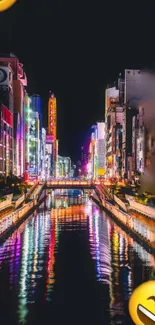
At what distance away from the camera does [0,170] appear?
93250 mm

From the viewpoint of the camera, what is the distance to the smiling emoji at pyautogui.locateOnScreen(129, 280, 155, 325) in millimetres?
6656

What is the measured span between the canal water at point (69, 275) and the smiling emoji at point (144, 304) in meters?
6.16

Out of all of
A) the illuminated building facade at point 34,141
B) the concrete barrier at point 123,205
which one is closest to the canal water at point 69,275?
the concrete barrier at point 123,205

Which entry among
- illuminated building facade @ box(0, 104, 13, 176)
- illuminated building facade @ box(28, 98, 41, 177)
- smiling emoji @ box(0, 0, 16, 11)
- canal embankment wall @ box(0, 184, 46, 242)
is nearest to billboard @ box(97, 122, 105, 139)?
illuminated building facade @ box(28, 98, 41, 177)

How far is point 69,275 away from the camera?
66.0ft

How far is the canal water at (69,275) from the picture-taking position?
542 inches

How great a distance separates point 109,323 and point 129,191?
5468 centimetres

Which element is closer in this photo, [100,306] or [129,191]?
[100,306]

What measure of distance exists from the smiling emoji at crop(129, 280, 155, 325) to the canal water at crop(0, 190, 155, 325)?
20.2 ft

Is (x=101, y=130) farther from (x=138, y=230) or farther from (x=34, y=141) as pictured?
(x=138, y=230)

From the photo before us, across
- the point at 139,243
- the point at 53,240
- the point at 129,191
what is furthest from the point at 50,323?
the point at 129,191

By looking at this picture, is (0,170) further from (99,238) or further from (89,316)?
(89,316)

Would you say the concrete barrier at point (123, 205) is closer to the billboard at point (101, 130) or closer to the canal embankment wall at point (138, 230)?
the canal embankment wall at point (138, 230)

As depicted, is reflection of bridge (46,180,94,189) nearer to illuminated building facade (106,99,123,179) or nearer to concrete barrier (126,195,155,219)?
concrete barrier (126,195,155,219)
